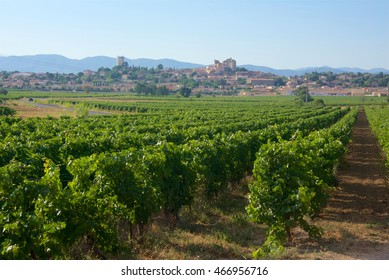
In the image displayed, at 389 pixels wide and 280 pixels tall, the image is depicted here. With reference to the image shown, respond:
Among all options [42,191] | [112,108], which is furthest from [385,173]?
[112,108]

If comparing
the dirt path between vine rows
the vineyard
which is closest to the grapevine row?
the vineyard

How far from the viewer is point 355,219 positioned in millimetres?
13758

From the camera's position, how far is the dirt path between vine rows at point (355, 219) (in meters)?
10.4

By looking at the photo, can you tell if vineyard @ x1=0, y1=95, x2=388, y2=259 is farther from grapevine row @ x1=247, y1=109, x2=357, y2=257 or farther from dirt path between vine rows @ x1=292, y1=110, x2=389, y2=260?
dirt path between vine rows @ x1=292, y1=110, x2=389, y2=260

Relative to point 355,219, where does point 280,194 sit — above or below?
above

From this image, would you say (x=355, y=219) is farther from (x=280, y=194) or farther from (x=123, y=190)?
(x=123, y=190)

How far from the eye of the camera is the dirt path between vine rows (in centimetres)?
1038

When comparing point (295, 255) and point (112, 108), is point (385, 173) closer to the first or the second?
point (295, 255)

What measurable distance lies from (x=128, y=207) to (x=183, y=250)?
1497 millimetres

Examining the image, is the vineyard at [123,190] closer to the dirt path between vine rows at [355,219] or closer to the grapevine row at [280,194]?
the grapevine row at [280,194]

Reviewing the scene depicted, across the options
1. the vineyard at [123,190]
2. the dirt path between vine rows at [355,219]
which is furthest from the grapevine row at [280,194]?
the dirt path between vine rows at [355,219]

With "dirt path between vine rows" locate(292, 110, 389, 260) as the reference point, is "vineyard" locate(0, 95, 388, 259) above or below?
above

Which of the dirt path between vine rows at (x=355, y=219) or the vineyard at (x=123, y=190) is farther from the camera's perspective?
the dirt path between vine rows at (x=355, y=219)

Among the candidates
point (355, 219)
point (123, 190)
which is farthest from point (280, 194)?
point (355, 219)
